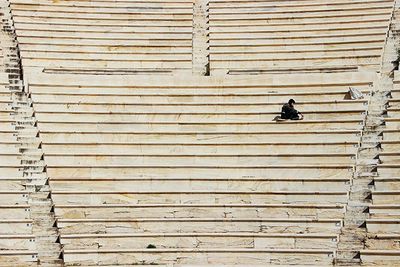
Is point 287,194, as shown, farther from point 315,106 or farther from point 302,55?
point 302,55

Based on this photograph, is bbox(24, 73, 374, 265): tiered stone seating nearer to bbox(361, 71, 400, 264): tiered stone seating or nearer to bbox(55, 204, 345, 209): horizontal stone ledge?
bbox(55, 204, 345, 209): horizontal stone ledge

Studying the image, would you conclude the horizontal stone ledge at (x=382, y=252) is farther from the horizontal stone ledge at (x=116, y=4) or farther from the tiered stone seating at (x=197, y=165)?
the horizontal stone ledge at (x=116, y=4)

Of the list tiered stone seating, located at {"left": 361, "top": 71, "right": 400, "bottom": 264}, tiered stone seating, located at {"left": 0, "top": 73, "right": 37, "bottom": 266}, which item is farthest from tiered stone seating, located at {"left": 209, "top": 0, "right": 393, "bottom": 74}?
tiered stone seating, located at {"left": 0, "top": 73, "right": 37, "bottom": 266}

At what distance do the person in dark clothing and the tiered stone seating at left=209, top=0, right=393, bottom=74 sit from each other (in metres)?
1.88

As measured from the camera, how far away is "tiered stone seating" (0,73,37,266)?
9.87 metres

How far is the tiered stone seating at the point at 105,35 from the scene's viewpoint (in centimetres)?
1484

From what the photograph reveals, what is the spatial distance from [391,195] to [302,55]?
515cm

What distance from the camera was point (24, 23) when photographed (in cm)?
1614

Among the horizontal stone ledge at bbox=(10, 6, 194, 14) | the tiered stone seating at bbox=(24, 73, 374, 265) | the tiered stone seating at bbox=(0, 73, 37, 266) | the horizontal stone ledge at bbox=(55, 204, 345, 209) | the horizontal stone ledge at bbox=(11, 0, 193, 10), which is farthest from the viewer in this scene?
the horizontal stone ledge at bbox=(11, 0, 193, 10)

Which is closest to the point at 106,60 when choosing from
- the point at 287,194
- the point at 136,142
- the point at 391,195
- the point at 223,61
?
the point at 223,61

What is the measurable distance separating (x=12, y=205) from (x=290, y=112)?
524cm

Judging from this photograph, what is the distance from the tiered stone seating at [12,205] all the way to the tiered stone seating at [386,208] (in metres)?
5.21

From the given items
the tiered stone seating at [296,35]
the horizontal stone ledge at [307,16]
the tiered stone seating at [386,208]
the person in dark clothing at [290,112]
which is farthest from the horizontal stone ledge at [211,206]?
the horizontal stone ledge at [307,16]

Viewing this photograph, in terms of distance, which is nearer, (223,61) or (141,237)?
(141,237)
